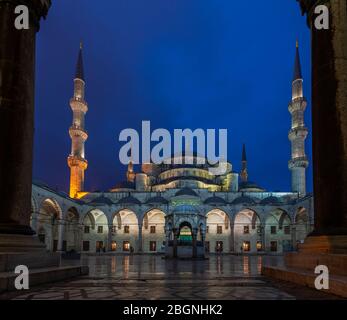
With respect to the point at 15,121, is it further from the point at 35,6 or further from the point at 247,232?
the point at 247,232

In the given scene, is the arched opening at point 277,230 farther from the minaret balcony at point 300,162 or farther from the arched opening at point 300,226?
the minaret balcony at point 300,162

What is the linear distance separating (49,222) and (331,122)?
36590 mm

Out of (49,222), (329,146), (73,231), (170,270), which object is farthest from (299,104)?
(329,146)

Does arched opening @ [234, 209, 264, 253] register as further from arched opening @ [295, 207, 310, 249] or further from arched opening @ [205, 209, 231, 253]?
arched opening @ [295, 207, 310, 249]

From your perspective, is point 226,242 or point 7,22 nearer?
point 7,22

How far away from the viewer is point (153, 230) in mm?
49562

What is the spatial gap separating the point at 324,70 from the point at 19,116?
16.7 ft

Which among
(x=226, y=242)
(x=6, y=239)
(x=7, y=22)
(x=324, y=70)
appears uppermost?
(x=7, y=22)

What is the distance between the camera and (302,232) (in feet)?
146

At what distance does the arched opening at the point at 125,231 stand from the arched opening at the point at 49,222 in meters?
10.8

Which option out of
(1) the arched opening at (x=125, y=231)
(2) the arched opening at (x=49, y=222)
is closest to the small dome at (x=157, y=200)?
(1) the arched opening at (x=125, y=231)

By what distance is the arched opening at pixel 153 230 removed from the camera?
4894 cm
